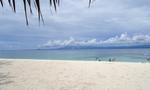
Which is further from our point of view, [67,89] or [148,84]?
[148,84]

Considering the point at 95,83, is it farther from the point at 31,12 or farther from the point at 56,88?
the point at 31,12

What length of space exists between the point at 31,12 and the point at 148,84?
5889 mm

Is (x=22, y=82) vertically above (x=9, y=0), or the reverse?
(x=9, y=0)

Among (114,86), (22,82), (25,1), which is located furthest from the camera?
(22,82)

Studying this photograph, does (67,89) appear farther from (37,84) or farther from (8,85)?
(8,85)

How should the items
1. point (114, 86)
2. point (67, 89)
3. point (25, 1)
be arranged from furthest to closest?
1. point (114, 86)
2. point (67, 89)
3. point (25, 1)

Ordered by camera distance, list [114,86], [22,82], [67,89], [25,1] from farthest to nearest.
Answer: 1. [22,82]
2. [114,86]
3. [67,89]
4. [25,1]

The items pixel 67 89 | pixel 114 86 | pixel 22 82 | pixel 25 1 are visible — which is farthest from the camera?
pixel 22 82

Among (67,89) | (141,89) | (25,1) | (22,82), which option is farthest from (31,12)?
(22,82)

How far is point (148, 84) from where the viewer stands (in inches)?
232

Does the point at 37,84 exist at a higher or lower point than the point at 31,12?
lower

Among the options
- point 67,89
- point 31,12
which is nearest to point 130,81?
point 67,89

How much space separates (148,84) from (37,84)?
10.7 ft

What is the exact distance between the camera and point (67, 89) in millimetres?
5211
